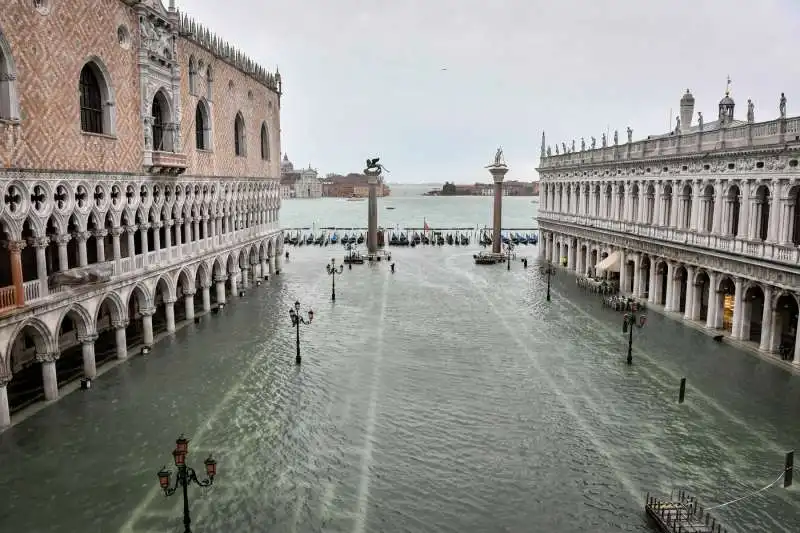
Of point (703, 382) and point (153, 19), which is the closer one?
point (703, 382)

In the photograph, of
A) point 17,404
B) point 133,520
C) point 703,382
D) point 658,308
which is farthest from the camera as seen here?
point 658,308

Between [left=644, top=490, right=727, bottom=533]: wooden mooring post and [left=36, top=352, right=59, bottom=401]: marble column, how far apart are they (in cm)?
1785

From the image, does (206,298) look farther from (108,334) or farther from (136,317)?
(108,334)

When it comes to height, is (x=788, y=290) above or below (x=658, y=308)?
above

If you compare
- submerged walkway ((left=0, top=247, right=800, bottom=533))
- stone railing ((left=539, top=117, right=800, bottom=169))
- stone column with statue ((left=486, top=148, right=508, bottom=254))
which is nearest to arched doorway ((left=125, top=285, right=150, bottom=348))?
submerged walkway ((left=0, top=247, right=800, bottom=533))

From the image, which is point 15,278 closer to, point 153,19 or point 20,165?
point 20,165

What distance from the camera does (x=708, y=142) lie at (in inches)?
1217

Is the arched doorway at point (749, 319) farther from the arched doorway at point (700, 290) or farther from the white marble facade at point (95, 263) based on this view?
the white marble facade at point (95, 263)

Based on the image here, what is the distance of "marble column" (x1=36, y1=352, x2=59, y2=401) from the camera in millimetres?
20062

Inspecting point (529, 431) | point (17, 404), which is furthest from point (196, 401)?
point (529, 431)

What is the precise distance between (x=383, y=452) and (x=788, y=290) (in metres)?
17.2

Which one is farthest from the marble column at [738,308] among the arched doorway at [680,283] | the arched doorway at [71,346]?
the arched doorway at [71,346]

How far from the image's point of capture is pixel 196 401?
2070 cm

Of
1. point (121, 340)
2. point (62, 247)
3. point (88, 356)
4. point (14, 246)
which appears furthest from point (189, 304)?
point (14, 246)
